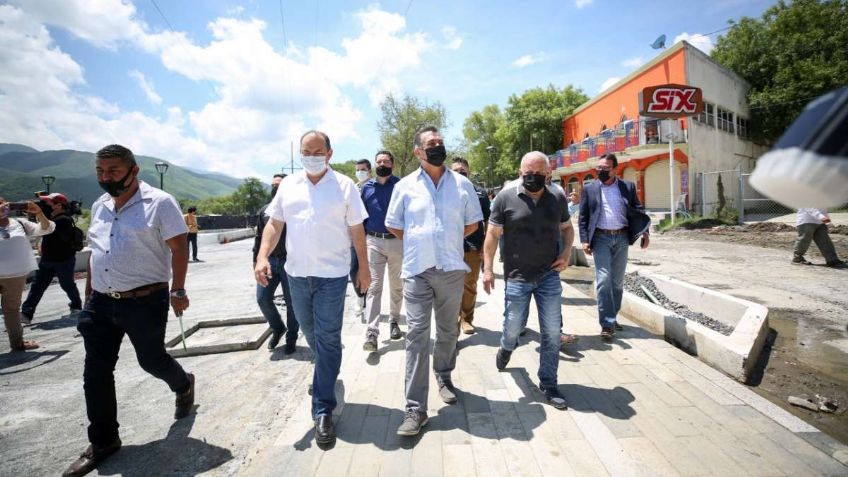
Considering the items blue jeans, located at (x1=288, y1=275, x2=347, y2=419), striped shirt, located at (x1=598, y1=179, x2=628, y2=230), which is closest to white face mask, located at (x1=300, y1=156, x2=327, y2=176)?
blue jeans, located at (x1=288, y1=275, x2=347, y2=419)

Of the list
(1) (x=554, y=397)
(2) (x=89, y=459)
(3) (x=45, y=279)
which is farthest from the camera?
(3) (x=45, y=279)

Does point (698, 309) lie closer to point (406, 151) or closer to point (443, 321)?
point (443, 321)

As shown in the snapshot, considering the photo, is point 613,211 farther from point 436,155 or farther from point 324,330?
point 324,330

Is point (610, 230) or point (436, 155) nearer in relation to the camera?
point (436, 155)

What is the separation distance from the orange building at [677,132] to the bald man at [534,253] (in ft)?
56.2

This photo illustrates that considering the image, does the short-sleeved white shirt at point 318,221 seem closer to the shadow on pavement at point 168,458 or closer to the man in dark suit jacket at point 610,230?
the shadow on pavement at point 168,458

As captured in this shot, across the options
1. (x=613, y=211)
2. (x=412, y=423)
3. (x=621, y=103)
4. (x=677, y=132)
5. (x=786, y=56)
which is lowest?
(x=412, y=423)

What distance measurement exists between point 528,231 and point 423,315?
116 centimetres

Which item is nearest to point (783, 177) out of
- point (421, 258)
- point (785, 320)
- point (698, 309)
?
point (421, 258)

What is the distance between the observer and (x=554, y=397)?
3117 mm

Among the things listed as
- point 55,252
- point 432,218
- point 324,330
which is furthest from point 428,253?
point 55,252

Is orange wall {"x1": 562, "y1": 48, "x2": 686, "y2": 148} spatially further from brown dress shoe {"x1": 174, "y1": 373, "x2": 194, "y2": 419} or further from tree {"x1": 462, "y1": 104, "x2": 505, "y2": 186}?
brown dress shoe {"x1": 174, "y1": 373, "x2": 194, "y2": 419}

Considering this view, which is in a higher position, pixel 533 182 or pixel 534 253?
pixel 533 182

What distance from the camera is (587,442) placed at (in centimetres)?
261
